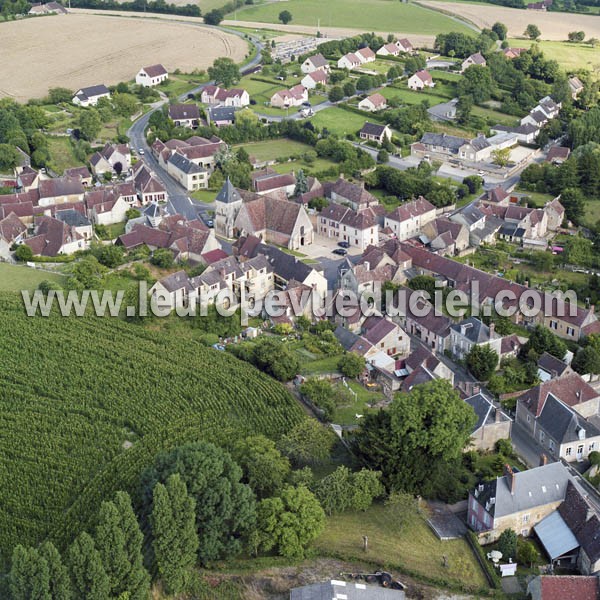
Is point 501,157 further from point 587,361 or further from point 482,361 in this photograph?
point 482,361

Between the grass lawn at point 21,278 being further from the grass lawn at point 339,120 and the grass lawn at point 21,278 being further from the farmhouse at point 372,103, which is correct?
the farmhouse at point 372,103

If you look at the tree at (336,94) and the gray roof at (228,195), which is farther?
the tree at (336,94)

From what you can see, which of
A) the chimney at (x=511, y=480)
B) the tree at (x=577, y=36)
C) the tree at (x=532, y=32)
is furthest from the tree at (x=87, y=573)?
the tree at (x=577, y=36)

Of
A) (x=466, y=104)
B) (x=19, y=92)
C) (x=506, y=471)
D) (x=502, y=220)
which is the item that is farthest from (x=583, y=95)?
(x=506, y=471)

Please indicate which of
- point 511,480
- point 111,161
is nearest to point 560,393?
point 511,480

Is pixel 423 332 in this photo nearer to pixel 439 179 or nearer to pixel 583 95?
pixel 439 179

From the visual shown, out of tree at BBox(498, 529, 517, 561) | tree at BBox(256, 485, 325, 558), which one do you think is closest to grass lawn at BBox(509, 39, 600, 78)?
tree at BBox(498, 529, 517, 561)
